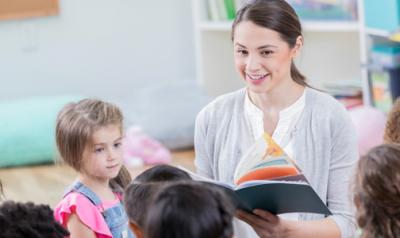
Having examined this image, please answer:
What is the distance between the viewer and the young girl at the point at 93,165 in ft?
6.72

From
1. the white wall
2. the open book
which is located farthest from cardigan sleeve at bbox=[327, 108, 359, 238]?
the white wall

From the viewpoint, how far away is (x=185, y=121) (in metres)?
4.75

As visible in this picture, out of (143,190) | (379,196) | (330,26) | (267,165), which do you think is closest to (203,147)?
(267,165)

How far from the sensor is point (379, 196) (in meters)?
1.50

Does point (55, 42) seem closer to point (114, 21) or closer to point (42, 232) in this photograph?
point (114, 21)

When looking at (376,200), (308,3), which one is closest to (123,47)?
(308,3)

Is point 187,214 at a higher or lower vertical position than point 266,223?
higher

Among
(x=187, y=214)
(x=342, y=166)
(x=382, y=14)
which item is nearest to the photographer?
(x=187, y=214)

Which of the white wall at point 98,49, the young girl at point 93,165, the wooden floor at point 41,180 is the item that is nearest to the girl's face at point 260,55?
the young girl at point 93,165

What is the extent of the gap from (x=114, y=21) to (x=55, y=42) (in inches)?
14.5

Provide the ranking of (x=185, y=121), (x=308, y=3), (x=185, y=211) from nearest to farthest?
(x=185, y=211), (x=308, y=3), (x=185, y=121)

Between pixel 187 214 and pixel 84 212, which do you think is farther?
pixel 84 212

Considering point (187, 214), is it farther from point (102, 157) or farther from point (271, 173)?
point (102, 157)

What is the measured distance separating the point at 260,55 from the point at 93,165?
1.62 ft
